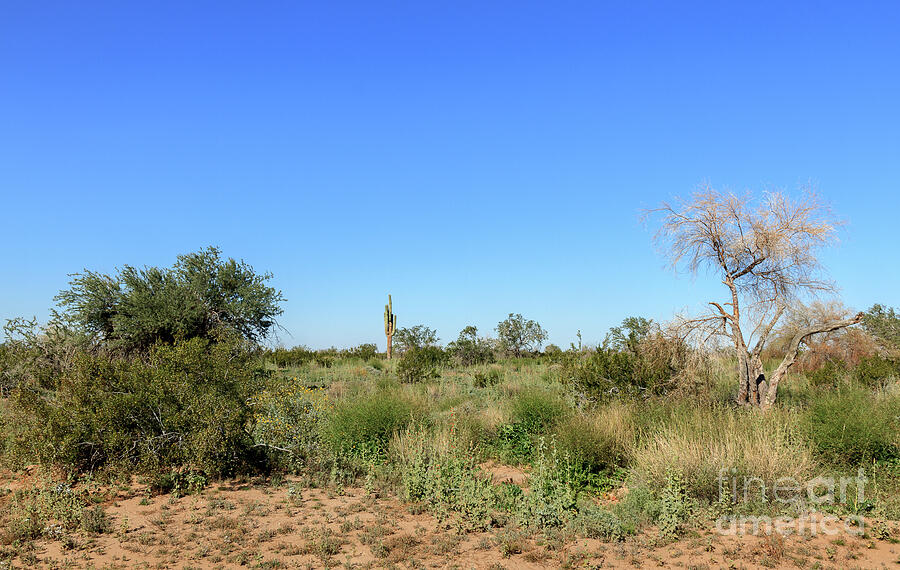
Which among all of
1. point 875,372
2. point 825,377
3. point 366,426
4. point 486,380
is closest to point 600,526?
point 366,426

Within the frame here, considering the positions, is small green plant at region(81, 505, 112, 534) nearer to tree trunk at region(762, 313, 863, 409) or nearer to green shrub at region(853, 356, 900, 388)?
tree trunk at region(762, 313, 863, 409)

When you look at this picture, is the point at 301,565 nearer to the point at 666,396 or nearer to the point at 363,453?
the point at 363,453

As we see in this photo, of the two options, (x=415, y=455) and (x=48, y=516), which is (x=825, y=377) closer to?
(x=415, y=455)

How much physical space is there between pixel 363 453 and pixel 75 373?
4.77 m

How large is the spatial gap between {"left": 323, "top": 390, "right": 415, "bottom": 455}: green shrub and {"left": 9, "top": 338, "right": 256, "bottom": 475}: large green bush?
145 cm

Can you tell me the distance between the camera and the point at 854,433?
870 centimetres

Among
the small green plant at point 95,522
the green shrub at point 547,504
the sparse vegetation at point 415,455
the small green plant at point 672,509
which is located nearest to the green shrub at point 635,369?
the sparse vegetation at point 415,455

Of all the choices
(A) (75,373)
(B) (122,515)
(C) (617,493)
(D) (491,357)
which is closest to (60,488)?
(B) (122,515)

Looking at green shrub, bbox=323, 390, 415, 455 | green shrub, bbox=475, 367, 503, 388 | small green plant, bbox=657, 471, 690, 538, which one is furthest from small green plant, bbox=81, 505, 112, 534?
green shrub, bbox=475, 367, 503, 388

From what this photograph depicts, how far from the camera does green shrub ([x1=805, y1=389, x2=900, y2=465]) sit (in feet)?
28.4

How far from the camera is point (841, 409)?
914cm

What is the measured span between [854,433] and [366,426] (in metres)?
7.46

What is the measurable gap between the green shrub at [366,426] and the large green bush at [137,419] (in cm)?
145

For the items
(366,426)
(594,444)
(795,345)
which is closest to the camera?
(594,444)
